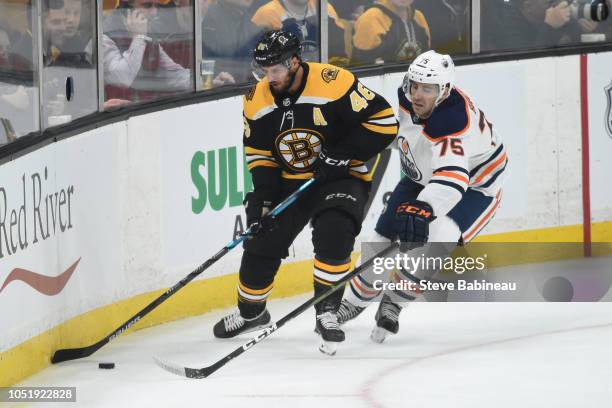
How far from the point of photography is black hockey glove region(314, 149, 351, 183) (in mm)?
5230

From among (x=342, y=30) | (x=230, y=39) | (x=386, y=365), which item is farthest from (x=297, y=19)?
(x=386, y=365)

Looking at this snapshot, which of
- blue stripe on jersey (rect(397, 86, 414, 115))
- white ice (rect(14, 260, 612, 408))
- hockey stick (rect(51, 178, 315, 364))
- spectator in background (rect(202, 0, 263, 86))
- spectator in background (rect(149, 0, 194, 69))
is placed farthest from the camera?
spectator in background (rect(202, 0, 263, 86))

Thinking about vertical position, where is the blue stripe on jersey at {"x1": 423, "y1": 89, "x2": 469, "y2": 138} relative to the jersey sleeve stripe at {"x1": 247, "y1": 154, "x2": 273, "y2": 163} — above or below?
above

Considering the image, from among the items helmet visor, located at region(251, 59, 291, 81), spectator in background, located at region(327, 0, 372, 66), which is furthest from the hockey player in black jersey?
spectator in background, located at region(327, 0, 372, 66)

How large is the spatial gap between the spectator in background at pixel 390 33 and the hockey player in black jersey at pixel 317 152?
170 cm

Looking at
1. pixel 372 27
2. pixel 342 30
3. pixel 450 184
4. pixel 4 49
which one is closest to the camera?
pixel 4 49

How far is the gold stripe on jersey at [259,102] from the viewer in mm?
5285

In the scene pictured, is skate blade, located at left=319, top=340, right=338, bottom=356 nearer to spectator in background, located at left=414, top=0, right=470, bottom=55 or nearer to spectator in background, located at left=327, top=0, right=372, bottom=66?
spectator in background, located at left=327, top=0, right=372, bottom=66

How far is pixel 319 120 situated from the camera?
5250 mm

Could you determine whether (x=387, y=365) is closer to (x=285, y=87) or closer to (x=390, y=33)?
(x=285, y=87)

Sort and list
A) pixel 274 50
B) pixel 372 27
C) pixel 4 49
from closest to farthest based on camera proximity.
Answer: pixel 4 49, pixel 274 50, pixel 372 27

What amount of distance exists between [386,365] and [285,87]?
41.8 inches

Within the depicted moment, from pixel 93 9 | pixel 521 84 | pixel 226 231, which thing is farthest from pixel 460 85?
pixel 93 9

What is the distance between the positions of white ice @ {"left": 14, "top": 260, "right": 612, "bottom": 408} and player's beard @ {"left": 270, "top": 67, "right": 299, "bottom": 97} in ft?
3.16
